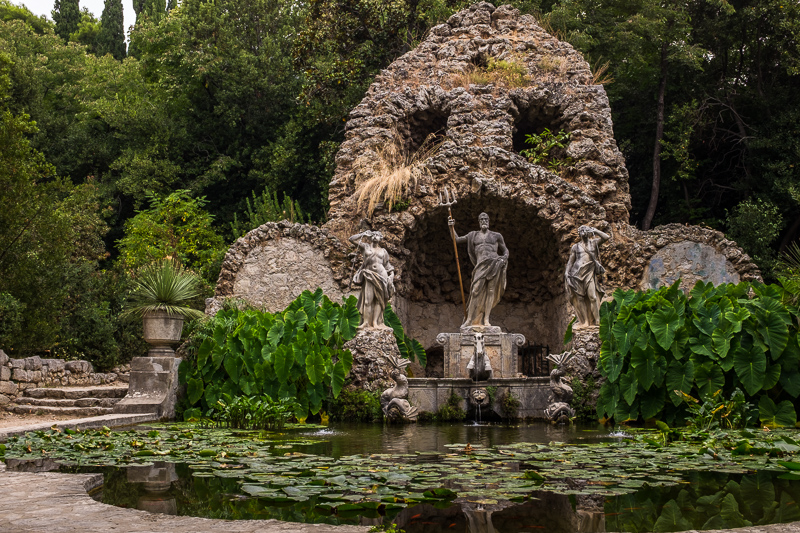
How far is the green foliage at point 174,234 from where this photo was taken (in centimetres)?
1930

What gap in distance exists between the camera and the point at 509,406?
9.90m

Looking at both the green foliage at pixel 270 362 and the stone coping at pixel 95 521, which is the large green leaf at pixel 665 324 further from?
the stone coping at pixel 95 521

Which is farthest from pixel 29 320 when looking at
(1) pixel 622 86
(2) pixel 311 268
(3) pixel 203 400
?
(1) pixel 622 86

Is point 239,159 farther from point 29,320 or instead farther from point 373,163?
point 29,320

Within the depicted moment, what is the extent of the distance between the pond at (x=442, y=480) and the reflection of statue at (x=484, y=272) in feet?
17.3

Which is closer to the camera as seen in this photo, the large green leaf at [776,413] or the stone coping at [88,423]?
the stone coping at [88,423]

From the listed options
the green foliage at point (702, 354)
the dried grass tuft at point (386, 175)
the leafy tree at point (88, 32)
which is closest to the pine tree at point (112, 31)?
the leafy tree at point (88, 32)

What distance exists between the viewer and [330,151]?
20109 mm

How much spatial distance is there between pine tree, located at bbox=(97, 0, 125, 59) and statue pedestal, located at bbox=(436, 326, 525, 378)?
28.9 meters

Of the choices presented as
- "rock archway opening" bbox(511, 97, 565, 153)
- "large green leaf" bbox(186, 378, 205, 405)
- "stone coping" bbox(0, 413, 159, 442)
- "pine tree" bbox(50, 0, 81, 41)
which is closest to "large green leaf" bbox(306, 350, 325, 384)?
"large green leaf" bbox(186, 378, 205, 405)

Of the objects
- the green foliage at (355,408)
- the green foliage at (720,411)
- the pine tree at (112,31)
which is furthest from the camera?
the pine tree at (112,31)

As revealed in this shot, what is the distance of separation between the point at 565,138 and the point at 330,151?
25.2ft

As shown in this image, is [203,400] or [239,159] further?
[239,159]

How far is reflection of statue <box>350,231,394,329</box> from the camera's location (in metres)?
10.7
